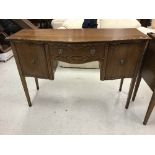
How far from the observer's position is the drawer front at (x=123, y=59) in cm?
121

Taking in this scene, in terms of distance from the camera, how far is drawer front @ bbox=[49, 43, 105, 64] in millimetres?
1194

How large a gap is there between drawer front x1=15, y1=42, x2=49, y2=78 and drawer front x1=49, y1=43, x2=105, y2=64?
105 mm

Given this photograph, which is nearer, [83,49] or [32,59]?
[83,49]

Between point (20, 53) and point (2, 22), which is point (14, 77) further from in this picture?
point (2, 22)

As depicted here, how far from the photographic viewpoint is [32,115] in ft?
5.18

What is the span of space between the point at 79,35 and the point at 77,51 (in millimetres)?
166

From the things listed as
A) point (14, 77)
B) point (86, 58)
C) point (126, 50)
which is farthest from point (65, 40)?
point (14, 77)

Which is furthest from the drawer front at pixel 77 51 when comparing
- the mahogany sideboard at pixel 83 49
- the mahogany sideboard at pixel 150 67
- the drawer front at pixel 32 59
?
the mahogany sideboard at pixel 150 67

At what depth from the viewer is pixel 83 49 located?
1.21 meters

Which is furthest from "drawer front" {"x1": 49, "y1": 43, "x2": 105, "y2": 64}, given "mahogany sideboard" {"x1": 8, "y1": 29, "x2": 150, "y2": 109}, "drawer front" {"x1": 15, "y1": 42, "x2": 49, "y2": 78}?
"drawer front" {"x1": 15, "y1": 42, "x2": 49, "y2": 78}

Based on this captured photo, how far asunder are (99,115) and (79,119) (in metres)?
0.21

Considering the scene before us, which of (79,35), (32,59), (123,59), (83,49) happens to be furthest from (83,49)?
(32,59)

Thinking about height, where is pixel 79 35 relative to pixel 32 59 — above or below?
above

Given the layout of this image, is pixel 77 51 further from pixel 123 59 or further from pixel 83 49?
pixel 123 59
